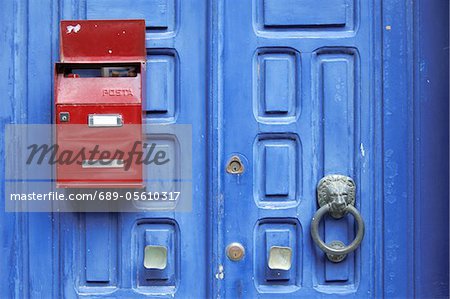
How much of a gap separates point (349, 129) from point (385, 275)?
52cm

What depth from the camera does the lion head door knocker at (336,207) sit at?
221cm

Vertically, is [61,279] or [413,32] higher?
[413,32]

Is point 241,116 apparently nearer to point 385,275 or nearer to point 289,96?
point 289,96

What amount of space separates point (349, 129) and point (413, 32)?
40cm

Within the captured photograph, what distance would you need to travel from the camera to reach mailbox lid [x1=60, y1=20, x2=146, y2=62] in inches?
86.6

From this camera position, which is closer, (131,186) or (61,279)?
(131,186)

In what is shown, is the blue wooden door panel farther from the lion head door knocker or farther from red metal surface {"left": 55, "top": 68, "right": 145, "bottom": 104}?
the lion head door knocker

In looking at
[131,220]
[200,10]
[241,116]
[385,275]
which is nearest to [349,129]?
[241,116]

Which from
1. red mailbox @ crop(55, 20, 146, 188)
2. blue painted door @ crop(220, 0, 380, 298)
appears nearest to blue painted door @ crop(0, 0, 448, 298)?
blue painted door @ crop(220, 0, 380, 298)

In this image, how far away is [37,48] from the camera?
2258mm

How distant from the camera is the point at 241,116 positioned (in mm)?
2264

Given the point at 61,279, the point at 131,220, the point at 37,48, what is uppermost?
the point at 37,48

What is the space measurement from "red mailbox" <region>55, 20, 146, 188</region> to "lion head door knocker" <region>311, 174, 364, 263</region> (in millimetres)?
610

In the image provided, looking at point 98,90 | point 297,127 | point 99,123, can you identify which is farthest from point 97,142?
point 297,127
